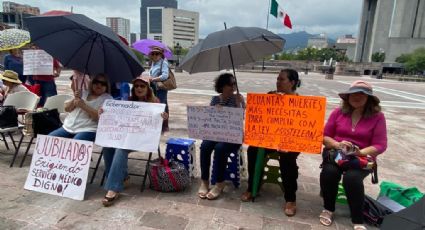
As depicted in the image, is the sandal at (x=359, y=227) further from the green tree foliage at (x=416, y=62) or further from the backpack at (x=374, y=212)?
the green tree foliage at (x=416, y=62)

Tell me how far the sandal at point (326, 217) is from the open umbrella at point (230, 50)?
6.02 ft

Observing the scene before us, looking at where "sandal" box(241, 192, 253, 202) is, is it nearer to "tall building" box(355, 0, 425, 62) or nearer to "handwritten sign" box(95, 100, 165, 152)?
"handwritten sign" box(95, 100, 165, 152)

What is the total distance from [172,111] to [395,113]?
7.87 metres

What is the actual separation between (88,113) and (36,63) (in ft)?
9.21

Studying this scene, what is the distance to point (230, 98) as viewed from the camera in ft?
12.1

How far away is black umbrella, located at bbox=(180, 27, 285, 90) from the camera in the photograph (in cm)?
317

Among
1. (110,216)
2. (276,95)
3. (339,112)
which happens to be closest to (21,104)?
(110,216)

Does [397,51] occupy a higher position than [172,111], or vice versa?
[397,51]

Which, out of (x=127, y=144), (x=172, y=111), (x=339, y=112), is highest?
(x=339, y=112)

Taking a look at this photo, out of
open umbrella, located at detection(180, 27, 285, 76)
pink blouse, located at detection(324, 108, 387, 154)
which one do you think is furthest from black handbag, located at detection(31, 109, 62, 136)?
pink blouse, located at detection(324, 108, 387, 154)

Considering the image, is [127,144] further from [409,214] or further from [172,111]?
[172,111]

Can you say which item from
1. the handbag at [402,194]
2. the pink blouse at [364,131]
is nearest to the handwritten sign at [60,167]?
the pink blouse at [364,131]

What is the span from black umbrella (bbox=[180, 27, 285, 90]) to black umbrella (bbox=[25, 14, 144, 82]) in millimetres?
690

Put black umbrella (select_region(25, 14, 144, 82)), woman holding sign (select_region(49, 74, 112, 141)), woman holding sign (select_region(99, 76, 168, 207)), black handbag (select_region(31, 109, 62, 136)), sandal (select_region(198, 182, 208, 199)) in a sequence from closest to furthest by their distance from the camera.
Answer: woman holding sign (select_region(99, 76, 168, 207))
black umbrella (select_region(25, 14, 144, 82))
sandal (select_region(198, 182, 208, 199))
woman holding sign (select_region(49, 74, 112, 141))
black handbag (select_region(31, 109, 62, 136))
